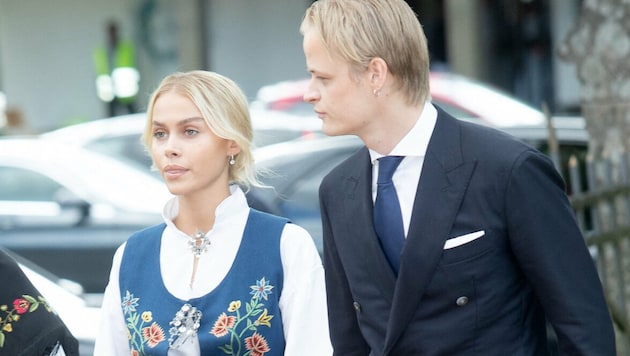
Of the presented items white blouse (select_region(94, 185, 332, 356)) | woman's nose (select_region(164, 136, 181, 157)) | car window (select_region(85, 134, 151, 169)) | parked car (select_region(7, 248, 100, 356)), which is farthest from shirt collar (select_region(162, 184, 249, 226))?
car window (select_region(85, 134, 151, 169))

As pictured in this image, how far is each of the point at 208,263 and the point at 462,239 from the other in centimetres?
67

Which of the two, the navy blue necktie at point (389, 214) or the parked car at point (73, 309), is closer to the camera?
the navy blue necktie at point (389, 214)

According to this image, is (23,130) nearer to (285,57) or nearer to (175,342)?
(285,57)

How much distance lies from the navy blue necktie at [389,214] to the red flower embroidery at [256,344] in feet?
1.25

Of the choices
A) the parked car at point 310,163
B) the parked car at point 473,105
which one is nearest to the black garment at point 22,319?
the parked car at point 310,163

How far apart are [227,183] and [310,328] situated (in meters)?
0.45

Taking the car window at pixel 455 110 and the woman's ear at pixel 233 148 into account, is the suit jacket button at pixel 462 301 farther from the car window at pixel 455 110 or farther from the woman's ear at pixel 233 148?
the car window at pixel 455 110

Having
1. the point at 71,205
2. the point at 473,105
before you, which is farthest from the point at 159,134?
the point at 473,105

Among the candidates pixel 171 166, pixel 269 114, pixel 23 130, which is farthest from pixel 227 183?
pixel 23 130

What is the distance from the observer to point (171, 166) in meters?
3.30

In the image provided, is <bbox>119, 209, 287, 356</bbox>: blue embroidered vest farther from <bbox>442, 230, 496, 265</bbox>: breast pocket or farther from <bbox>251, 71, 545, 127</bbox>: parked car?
<bbox>251, 71, 545, 127</bbox>: parked car

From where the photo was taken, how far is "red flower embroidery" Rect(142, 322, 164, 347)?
321cm

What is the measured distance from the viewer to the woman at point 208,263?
10.5ft

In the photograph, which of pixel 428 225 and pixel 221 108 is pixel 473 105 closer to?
pixel 221 108
